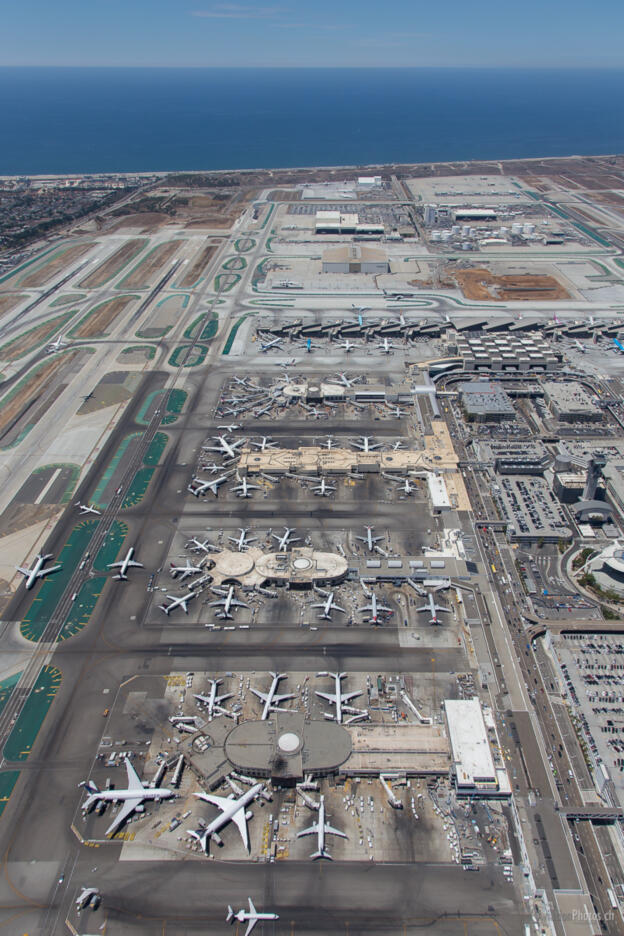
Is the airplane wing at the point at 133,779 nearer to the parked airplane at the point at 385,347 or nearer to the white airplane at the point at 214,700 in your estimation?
the white airplane at the point at 214,700

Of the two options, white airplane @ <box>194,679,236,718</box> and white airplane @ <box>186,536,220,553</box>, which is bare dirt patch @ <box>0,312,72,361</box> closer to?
white airplane @ <box>186,536,220,553</box>

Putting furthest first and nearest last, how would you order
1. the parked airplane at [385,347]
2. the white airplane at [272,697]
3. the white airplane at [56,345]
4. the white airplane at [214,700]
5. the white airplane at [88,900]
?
1. the white airplane at [56,345]
2. the parked airplane at [385,347]
3. the white airplane at [214,700]
4. the white airplane at [272,697]
5. the white airplane at [88,900]

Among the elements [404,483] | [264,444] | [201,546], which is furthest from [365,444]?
[201,546]

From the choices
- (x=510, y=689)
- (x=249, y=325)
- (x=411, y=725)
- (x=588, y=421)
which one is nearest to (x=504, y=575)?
(x=510, y=689)

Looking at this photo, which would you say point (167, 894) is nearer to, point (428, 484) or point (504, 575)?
point (504, 575)

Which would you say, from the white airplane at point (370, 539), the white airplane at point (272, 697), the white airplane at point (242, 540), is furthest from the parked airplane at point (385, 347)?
the white airplane at point (272, 697)

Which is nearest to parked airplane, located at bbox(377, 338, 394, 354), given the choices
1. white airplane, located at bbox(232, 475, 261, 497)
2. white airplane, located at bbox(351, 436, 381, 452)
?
white airplane, located at bbox(351, 436, 381, 452)
